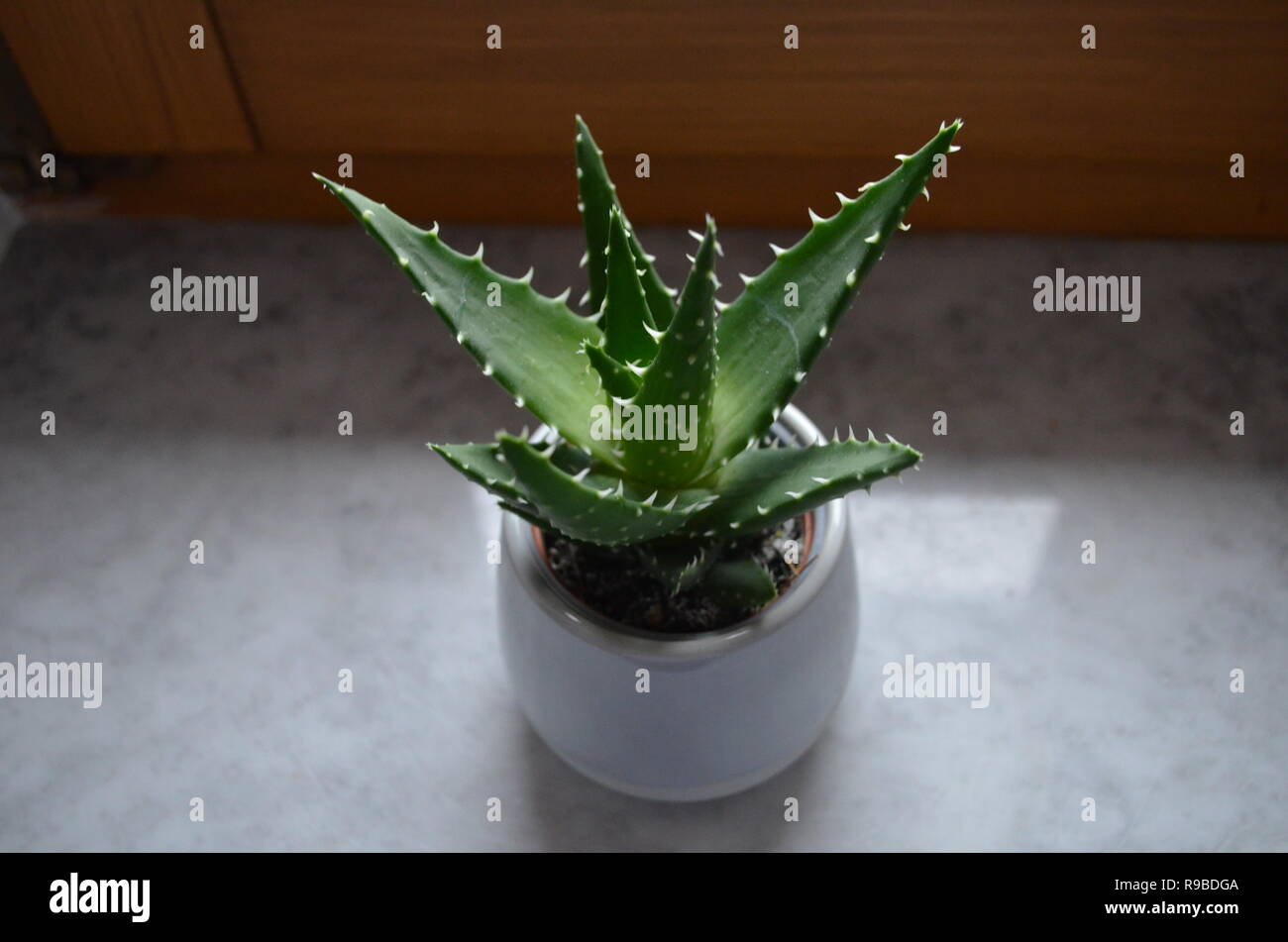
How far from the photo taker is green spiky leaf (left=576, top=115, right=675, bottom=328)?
1.98 ft

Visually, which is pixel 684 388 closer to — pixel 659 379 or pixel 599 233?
pixel 659 379

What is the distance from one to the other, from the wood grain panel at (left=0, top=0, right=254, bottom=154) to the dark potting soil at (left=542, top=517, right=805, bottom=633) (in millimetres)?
471

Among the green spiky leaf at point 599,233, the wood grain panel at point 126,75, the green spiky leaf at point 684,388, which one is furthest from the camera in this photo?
the wood grain panel at point 126,75

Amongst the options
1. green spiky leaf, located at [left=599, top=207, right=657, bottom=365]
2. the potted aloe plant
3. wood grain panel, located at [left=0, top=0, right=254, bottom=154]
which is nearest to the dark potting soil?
the potted aloe plant

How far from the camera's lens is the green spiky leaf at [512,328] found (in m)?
0.57

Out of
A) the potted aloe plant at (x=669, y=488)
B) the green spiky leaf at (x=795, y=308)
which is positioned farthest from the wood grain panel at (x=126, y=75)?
the green spiky leaf at (x=795, y=308)

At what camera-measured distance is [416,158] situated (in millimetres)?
981

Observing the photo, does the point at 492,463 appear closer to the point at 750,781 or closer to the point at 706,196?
the point at 750,781

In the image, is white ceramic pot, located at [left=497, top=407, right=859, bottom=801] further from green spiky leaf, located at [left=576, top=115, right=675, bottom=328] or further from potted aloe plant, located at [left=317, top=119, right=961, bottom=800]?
green spiky leaf, located at [left=576, top=115, right=675, bottom=328]

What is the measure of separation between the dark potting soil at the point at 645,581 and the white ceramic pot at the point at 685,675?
19 millimetres

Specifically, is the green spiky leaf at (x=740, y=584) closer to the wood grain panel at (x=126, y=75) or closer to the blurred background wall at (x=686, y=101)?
the blurred background wall at (x=686, y=101)

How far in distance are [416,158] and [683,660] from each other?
1.72 feet

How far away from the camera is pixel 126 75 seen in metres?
0.93
